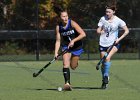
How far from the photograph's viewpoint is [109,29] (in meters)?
10.9

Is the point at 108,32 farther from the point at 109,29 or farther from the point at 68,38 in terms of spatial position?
the point at 68,38

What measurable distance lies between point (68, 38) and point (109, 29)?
2.93ft

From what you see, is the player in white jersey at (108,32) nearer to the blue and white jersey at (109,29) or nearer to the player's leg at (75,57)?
the blue and white jersey at (109,29)

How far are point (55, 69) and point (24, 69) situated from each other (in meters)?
0.86

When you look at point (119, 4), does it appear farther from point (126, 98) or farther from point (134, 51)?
point (126, 98)

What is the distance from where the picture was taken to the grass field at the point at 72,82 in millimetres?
9328

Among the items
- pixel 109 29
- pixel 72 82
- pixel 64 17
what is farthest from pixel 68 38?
pixel 72 82

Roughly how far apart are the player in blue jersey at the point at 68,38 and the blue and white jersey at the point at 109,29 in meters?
0.56

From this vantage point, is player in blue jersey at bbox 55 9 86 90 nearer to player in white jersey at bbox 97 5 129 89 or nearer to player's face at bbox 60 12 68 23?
player's face at bbox 60 12 68 23

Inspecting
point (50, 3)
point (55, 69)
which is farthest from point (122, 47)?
point (55, 69)

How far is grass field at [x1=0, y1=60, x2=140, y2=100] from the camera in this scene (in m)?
9.33

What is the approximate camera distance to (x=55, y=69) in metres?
15.8

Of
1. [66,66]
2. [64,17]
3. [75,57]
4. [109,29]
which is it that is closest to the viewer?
[64,17]

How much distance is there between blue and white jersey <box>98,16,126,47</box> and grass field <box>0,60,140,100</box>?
2.89ft
